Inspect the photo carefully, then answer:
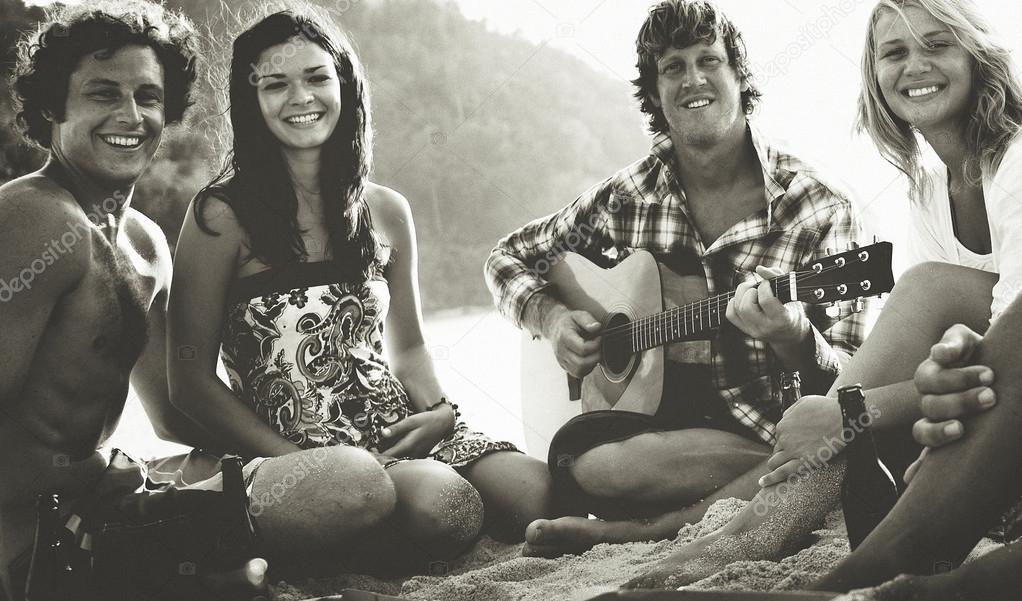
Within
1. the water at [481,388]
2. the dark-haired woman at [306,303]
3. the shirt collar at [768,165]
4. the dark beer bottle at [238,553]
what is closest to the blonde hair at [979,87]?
the shirt collar at [768,165]

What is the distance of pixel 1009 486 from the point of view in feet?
4.51

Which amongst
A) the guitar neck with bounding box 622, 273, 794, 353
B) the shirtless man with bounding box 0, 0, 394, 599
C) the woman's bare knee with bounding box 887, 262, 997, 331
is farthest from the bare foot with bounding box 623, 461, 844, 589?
the shirtless man with bounding box 0, 0, 394, 599

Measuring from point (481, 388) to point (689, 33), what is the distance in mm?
1452

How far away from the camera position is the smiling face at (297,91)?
2.64m

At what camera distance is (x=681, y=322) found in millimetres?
2666

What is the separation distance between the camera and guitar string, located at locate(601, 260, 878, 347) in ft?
7.47

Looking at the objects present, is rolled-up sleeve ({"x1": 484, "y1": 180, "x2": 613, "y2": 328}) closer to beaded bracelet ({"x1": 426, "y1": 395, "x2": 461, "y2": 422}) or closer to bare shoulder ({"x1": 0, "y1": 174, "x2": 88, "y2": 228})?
beaded bracelet ({"x1": 426, "y1": 395, "x2": 461, "y2": 422})

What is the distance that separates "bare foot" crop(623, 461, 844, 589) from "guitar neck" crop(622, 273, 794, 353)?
62 centimetres

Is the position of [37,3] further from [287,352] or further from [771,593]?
[771,593]

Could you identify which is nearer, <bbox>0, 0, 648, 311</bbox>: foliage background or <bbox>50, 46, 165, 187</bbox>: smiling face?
<bbox>50, 46, 165, 187</bbox>: smiling face

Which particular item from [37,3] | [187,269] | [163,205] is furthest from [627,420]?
[37,3]

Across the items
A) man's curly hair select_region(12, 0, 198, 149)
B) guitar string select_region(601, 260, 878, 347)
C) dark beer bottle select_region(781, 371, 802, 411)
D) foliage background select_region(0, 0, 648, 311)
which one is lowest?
dark beer bottle select_region(781, 371, 802, 411)

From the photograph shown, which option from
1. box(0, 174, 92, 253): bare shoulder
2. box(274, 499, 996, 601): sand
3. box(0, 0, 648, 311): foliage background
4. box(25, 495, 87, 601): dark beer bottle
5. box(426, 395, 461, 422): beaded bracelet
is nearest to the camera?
box(274, 499, 996, 601): sand

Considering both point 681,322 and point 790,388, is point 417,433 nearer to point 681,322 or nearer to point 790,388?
point 681,322
